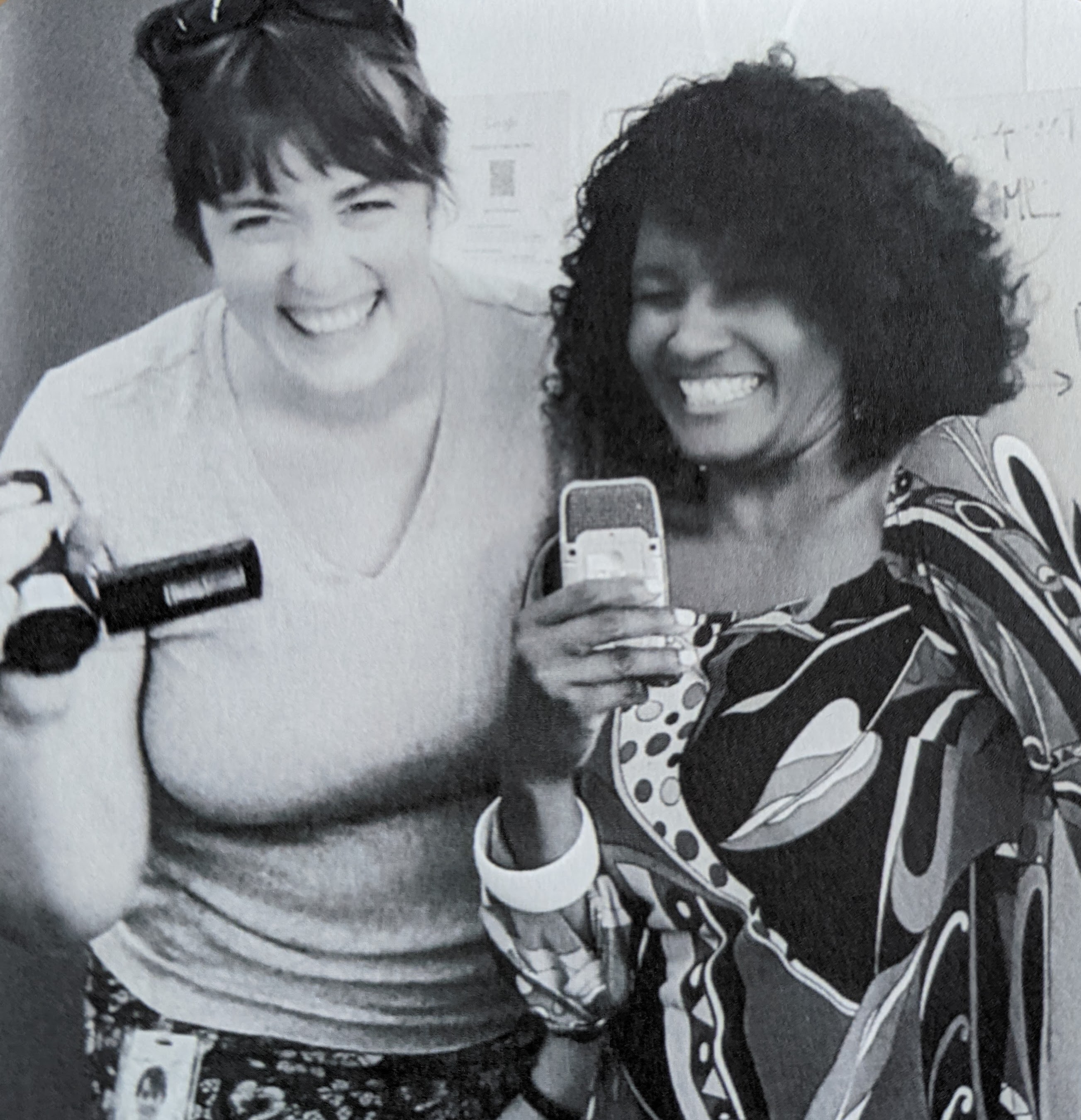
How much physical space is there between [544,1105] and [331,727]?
0.41 metres

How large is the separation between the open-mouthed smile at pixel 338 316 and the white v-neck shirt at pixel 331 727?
0.24 feet

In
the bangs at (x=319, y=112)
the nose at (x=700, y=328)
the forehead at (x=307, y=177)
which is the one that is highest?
the bangs at (x=319, y=112)

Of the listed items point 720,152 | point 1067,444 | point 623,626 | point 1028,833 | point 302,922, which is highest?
point 720,152

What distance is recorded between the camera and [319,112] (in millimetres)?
1153

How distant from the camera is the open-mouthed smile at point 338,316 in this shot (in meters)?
1.17

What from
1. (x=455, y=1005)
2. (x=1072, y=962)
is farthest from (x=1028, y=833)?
(x=455, y=1005)

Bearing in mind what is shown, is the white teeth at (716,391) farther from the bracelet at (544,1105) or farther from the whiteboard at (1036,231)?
the bracelet at (544,1105)

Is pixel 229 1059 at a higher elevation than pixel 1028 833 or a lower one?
lower

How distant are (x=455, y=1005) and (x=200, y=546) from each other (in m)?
0.50

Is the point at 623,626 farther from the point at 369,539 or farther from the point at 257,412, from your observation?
the point at 257,412

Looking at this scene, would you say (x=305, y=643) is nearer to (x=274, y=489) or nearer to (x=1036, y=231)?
(x=274, y=489)

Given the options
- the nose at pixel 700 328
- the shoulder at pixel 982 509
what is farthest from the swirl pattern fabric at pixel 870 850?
the nose at pixel 700 328

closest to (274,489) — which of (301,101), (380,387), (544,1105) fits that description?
(380,387)

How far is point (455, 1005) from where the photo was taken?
117 cm
